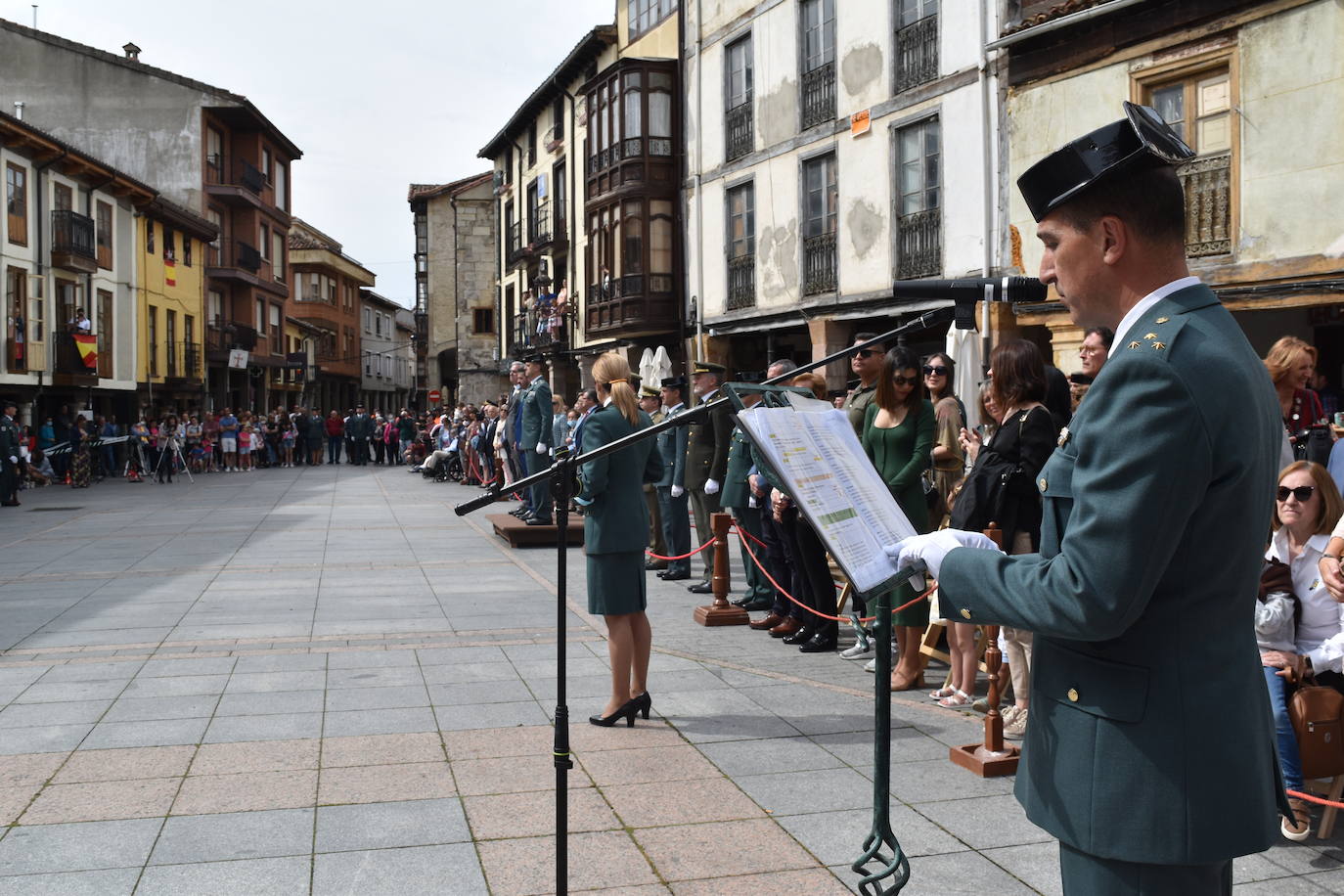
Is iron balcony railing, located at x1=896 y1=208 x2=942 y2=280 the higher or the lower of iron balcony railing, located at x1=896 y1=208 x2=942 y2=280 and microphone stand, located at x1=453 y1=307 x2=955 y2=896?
the higher

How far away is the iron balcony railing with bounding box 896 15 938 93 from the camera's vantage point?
1872 centimetres

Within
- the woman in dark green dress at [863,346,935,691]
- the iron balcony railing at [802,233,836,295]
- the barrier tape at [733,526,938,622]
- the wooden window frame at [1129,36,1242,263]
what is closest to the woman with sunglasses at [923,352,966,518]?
the woman in dark green dress at [863,346,935,691]

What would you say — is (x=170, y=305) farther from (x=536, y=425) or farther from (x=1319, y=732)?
(x=1319, y=732)

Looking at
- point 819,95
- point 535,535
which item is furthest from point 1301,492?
point 819,95

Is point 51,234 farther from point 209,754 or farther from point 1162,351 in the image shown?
point 1162,351

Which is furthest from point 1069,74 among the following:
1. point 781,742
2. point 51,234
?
point 51,234

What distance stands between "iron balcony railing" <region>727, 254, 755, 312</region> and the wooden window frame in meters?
11.0

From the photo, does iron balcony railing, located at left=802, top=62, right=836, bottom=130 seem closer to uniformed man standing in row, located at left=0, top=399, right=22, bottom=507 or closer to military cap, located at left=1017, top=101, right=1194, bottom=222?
uniformed man standing in row, located at left=0, top=399, right=22, bottom=507

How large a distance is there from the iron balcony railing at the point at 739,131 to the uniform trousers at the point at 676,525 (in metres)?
14.1

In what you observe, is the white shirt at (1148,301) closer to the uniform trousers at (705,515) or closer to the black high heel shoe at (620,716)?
the black high heel shoe at (620,716)

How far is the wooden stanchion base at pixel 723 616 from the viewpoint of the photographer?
907cm

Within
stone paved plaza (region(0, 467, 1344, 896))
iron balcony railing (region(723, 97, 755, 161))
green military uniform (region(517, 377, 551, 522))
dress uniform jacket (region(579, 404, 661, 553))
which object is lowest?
stone paved plaza (region(0, 467, 1344, 896))

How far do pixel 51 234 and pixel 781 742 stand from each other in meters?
33.0

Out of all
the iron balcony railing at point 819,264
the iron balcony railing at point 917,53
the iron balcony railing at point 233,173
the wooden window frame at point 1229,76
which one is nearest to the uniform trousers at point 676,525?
the wooden window frame at point 1229,76
